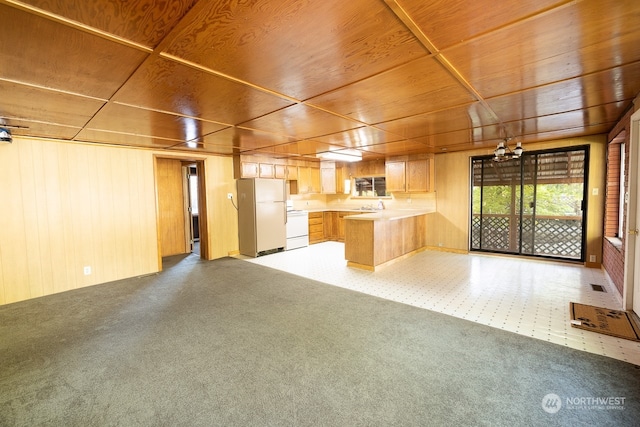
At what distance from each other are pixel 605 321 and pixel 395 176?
4349mm

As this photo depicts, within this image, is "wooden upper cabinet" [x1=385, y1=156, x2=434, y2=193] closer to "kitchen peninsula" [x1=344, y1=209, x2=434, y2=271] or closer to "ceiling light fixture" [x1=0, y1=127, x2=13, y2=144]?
"kitchen peninsula" [x1=344, y1=209, x2=434, y2=271]

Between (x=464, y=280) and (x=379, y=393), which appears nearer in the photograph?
(x=379, y=393)

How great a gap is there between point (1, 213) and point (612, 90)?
6740mm

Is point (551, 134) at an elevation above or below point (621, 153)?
above

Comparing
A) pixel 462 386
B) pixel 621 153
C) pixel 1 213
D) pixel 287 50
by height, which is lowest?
pixel 462 386

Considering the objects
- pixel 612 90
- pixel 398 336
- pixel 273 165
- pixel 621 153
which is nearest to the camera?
pixel 612 90

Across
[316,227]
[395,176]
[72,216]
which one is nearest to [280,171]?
[316,227]

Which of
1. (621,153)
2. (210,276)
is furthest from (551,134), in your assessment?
(210,276)

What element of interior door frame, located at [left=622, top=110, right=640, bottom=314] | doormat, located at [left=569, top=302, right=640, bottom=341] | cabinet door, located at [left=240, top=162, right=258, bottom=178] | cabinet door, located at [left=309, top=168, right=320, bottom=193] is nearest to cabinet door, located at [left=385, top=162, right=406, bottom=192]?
cabinet door, located at [left=309, top=168, right=320, bottom=193]

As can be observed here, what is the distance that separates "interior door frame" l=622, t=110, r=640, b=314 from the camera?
9.59ft

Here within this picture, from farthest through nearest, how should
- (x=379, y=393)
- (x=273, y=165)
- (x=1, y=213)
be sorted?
(x=273, y=165), (x=1, y=213), (x=379, y=393)

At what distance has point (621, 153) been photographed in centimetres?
420

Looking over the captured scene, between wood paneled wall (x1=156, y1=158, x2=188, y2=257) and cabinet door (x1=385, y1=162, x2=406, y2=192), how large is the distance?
480 cm

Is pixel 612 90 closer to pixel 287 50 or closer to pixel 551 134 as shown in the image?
pixel 551 134
